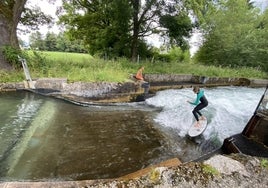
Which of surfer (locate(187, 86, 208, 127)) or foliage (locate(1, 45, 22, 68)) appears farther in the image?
foliage (locate(1, 45, 22, 68))

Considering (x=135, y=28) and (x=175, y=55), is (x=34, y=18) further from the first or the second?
(x=175, y=55)

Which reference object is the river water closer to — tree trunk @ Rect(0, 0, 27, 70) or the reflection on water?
the reflection on water

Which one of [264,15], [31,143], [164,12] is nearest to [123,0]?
[164,12]

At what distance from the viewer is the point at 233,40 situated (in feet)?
58.7

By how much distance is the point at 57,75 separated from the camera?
7.39 m

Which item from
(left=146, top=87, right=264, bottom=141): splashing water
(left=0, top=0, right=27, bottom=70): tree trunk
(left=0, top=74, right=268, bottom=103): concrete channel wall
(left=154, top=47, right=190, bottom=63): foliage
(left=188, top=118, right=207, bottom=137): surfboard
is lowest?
(left=146, top=87, right=264, bottom=141): splashing water

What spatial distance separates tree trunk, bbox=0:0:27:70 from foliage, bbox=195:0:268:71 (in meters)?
15.5

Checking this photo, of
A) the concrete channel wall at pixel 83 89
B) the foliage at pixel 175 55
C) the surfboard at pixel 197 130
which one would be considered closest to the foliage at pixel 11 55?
the concrete channel wall at pixel 83 89

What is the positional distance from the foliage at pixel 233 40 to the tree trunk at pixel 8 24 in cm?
1545

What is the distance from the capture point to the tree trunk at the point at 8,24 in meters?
7.46

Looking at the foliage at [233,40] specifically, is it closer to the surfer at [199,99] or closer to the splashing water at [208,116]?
the splashing water at [208,116]

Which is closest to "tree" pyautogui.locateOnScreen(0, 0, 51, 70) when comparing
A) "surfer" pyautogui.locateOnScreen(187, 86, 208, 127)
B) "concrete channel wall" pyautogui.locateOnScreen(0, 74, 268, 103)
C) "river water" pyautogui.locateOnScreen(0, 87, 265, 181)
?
"concrete channel wall" pyautogui.locateOnScreen(0, 74, 268, 103)

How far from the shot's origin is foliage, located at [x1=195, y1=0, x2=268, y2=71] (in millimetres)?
17594

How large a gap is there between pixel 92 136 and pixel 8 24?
22.2 feet
